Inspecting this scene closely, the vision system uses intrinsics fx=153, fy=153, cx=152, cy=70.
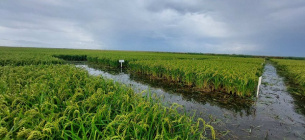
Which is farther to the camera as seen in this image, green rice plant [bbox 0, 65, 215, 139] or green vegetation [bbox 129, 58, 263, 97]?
green vegetation [bbox 129, 58, 263, 97]

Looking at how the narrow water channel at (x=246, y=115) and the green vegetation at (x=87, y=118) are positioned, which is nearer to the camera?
the green vegetation at (x=87, y=118)

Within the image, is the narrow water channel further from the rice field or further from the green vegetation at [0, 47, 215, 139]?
the green vegetation at [0, 47, 215, 139]

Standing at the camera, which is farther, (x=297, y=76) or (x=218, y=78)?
(x=297, y=76)

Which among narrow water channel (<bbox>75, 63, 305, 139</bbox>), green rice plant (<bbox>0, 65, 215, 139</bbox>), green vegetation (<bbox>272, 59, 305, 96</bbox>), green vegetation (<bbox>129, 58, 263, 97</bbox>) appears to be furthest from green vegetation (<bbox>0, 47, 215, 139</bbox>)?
green vegetation (<bbox>272, 59, 305, 96</bbox>)

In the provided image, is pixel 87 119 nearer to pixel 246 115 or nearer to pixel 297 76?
pixel 246 115

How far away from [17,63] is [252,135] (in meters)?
13.5

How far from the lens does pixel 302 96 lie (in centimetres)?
713

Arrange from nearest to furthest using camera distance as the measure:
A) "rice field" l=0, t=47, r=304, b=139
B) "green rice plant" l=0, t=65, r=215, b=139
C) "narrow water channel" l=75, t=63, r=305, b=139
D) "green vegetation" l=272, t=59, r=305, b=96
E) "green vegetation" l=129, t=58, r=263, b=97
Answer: "green rice plant" l=0, t=65, r=215, b=139 < "rice field" l=0, t=47, r=304, b=139 < "narrow water channel" l=75, t=63, r=305, b=139 < "green vegetation" l=129, t=58, r=263, b=97 < "green vegetation" l=272, t=59, r=305, b=96

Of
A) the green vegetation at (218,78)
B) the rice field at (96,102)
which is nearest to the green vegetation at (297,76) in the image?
the rice field at (96,102)

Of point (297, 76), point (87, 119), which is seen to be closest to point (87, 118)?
point (87, 119)

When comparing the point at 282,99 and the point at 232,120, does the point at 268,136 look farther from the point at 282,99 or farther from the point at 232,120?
Answer: the point at 282,99

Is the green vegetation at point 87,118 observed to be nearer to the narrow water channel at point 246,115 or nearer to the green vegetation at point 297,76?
the narrow water channel at point 246,115

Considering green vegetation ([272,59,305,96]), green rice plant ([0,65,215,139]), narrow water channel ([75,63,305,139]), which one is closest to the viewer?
green rice plant ([0,65,215,139])

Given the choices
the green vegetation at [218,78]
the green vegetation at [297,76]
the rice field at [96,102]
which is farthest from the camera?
the green vegetation at [297,76]
